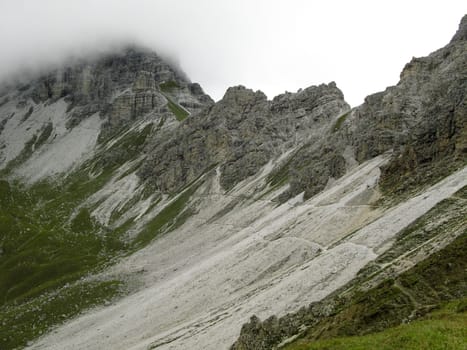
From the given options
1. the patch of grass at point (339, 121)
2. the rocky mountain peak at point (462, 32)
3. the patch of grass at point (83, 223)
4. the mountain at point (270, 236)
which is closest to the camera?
the mountain at point (270, 236)

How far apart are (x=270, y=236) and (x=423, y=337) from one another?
2009 inches

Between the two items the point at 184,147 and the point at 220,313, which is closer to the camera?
the point at 220,313

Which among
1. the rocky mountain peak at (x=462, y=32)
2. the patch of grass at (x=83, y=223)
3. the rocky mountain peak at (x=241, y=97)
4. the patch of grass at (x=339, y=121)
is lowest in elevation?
the patch of grass at (x=339, y=121)

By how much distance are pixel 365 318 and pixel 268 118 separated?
145074mm

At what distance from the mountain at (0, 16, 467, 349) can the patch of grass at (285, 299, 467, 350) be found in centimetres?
256

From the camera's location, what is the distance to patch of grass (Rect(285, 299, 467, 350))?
16.5 meters

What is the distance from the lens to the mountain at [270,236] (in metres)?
34.2

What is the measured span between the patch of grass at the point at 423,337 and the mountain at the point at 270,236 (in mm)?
2564

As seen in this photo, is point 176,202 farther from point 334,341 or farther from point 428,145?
point 334,341

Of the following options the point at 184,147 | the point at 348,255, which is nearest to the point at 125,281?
the point at 348,255

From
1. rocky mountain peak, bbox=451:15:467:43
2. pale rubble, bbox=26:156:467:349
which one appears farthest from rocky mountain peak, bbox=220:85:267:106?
pale rubble, bbox=26:156:467:349

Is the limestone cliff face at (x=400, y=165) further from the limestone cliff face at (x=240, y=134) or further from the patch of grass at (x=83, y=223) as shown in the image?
the patch of grass at (x=83, y=223)

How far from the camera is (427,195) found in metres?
51.0

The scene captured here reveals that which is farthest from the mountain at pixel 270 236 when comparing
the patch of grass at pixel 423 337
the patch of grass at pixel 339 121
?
the patch of grass at pixel 423 337
